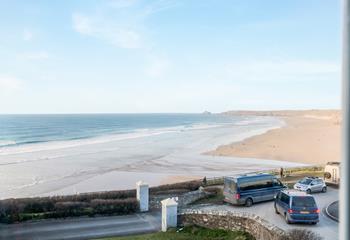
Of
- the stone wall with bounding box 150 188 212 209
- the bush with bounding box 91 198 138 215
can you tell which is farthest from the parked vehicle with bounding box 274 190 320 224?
the bush with bounding box 91 198 138 215

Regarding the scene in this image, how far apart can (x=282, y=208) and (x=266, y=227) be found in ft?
7.81

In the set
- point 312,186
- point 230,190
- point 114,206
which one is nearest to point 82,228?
point 114,206

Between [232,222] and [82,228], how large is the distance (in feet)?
21.5

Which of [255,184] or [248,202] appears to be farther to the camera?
[255,184]

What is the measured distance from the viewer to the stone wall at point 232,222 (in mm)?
14570

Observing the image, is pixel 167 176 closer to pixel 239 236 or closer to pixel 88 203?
pixel 88 203

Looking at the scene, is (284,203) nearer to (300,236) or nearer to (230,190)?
(230,190)

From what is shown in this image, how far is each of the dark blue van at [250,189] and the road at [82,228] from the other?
12.4 ft

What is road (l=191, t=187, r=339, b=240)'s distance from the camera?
590 inches

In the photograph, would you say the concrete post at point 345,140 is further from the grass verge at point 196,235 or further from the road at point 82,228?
the road at point 82,228

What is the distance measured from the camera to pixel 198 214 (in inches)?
693

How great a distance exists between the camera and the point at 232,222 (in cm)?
1662

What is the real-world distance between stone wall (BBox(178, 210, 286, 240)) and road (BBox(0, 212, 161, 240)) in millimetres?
1549

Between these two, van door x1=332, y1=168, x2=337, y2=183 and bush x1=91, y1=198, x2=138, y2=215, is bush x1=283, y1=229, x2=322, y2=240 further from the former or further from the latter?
van door x1=332, y1=168, x2=337, y2=183
